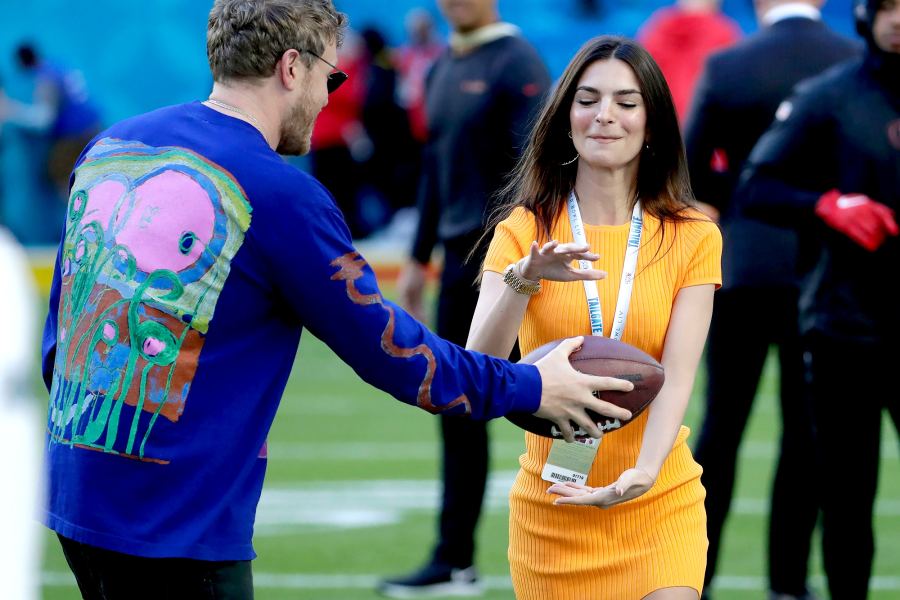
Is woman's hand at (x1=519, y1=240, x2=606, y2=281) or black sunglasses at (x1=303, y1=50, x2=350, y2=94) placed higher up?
black sunglasses at (x1=303, y1=50, x2=350, y2=94)

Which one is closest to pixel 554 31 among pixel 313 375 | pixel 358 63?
pixel 358 63

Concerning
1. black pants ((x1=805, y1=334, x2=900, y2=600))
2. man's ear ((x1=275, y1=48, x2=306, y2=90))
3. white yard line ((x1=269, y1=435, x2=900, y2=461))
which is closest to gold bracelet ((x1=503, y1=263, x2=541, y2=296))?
man's ear ((x1=275, y1=48, x2=306, y2=90))

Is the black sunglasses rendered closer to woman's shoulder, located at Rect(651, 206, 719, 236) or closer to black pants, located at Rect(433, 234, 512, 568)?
woman's shoulder, located at Rect(651, 206, 719, 236)

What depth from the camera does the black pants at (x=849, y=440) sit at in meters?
4.85

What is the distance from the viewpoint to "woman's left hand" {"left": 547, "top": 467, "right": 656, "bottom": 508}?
3.58 metres

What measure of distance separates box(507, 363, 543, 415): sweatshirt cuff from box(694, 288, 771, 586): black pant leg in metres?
2.58

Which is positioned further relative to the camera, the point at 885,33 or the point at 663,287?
the point at 885,33

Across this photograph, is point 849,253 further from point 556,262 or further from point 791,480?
point 556,262

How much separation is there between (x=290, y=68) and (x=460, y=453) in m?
3.39

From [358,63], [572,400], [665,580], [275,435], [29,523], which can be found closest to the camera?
[29,523]

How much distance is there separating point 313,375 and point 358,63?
6140mm

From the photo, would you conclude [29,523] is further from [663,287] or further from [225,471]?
[663,287]

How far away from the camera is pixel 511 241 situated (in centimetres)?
390

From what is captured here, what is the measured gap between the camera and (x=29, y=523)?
5.11 feet
